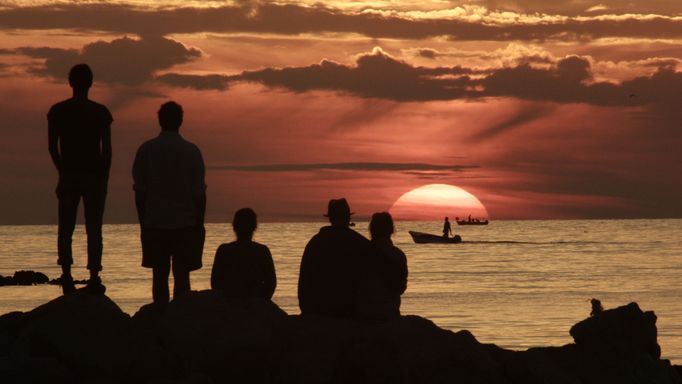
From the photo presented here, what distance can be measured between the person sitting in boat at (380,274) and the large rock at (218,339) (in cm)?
121

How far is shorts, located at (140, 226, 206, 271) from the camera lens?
43.3 feet

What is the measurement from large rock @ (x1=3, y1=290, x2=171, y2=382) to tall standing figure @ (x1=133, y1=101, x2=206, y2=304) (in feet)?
3.02

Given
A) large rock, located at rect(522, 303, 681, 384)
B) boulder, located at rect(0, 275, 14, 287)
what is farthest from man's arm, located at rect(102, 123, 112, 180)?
boulder, located at rect(0, 275, 14, 287)

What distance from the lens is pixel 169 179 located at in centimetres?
1309

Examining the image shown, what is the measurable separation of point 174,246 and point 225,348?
57.3 inches

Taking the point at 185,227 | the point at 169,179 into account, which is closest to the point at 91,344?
the point at 185,227

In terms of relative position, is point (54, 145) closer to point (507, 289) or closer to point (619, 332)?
point (619, 332)

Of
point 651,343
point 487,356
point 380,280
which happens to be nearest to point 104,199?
point 380,280

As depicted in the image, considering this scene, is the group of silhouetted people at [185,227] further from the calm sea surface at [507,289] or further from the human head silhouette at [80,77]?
the calm sea surface at [507,289]

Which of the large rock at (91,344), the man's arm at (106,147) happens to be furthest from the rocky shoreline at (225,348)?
the man's arm at (106,147)

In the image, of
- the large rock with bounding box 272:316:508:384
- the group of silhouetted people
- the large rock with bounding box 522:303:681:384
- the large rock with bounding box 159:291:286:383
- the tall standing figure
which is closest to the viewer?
the large rock with bounding box 159:291:286:383

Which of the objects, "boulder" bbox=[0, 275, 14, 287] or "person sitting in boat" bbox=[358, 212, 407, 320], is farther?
"boulder" bbox=[0, 275, 14, 287]

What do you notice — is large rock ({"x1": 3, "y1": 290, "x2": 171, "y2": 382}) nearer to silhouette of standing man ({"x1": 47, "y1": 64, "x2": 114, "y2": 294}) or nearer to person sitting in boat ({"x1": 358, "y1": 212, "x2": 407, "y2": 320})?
silhouette of standing man ({"x1": 47, "y1": 64, "x2": 114, "y2": 294})

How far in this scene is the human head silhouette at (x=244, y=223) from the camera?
12812 millimetres
